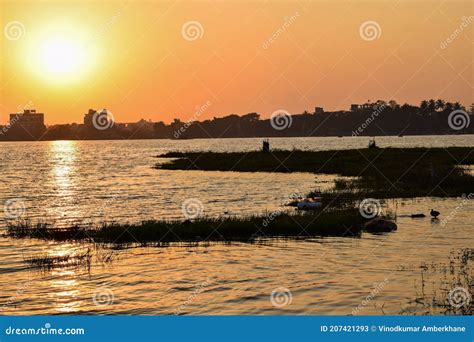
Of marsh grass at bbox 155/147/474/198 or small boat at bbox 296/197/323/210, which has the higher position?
marsh grass at bbox 155/147/474/198

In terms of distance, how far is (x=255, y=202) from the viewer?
49.5 meters

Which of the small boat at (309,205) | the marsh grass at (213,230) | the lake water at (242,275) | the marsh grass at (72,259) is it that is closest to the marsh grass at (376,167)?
the small boat at (309,205)

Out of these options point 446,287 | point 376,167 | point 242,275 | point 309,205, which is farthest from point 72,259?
point 376,167

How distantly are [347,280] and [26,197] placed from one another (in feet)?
156

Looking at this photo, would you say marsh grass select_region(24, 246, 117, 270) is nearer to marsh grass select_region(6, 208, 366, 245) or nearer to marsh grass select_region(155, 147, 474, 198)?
marsh grass select_region(6, 208, 366, 245)

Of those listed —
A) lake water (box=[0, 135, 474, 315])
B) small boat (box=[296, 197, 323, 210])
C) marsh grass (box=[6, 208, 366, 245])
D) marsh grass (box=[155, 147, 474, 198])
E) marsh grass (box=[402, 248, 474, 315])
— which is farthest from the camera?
marsh grass (box=[155, 147, 474, 198])

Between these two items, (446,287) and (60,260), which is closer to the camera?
(446,287)

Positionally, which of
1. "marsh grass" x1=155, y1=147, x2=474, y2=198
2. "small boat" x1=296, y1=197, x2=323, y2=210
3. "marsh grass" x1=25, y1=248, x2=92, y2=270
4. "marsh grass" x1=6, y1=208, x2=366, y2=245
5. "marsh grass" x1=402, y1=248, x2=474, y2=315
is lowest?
"marsh grass" x1=402, y1=248, x2=474, y2=315

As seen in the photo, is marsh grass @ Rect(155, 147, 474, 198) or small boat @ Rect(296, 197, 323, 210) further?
marsh grass @ Rect(155, 147, 474, 198)

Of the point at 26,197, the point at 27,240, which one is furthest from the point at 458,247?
the point at 26,197

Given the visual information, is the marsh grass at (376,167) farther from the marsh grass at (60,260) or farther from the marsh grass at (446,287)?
the marsh grass at (60,260)

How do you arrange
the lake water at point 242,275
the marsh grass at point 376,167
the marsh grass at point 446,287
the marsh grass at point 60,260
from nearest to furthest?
the marsh grass at point 446,287 → the lake water at point 242,275 → the marsh grass at point 60,260 → the marsh grass at point 376,167

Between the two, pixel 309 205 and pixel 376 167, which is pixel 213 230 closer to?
pixel 309 205

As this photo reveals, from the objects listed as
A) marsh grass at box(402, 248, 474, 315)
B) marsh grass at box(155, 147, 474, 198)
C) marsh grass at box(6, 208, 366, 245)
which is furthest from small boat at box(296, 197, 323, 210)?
marsh grass at box(402, 248, 474, 315)
